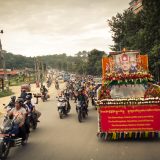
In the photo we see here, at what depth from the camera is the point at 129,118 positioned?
12766mm

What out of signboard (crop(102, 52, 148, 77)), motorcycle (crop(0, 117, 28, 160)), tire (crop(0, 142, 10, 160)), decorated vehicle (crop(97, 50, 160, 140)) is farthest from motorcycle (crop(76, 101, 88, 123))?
tire (crop(0, 142, 10, 160))

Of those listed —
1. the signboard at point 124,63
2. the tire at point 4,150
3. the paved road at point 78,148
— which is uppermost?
the signboard at point 124,63

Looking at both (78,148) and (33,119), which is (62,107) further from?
(78,148)

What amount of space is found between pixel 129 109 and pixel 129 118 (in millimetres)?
292

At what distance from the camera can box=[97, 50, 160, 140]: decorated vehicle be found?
12.7 m

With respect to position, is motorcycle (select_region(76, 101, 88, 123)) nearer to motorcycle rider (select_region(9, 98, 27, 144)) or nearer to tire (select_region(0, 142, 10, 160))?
motorcycle rider (select_region(9, 98, 27, 144))

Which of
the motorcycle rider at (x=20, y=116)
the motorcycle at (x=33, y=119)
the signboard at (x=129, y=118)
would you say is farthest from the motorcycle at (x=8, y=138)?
the motorcycle at (x=33, y=119)

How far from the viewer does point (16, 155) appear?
11070 millimetres

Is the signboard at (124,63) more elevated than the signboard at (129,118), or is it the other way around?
the signboard at (124,63)

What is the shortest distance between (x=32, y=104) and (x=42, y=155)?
197 inches

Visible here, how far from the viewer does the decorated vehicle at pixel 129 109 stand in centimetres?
1267

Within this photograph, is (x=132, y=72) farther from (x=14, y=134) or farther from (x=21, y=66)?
(x=21, y=66)

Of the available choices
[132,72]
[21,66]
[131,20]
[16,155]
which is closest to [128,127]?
[132,72]

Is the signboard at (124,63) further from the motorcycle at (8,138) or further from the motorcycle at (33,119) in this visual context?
the motorcycle at (8,138)
